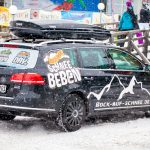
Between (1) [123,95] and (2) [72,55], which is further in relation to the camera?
(1) [123,95]

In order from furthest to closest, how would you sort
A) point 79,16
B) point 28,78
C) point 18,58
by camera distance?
point 79,16 < point 18,58 < point 28,78

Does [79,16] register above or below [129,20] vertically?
below

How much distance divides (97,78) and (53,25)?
3.93 ft

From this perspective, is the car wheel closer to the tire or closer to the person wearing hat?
the tire

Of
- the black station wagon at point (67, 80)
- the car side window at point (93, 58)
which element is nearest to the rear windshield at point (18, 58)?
the black station wagon at point (67, 80)

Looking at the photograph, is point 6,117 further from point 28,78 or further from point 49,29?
point 49,29

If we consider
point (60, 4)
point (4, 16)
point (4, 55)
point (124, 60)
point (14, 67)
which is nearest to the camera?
point (14, 67)

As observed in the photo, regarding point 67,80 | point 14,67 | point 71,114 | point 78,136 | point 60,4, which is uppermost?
point 60,4

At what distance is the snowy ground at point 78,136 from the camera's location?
→ 912cm

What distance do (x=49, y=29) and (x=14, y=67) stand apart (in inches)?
41.1

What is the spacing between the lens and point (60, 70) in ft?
33.7

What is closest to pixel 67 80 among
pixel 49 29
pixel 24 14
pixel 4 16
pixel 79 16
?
pixel 49 29

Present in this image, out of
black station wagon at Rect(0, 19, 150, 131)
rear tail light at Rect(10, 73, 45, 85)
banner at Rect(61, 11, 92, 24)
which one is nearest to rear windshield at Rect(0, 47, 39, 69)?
black station wagon at Rect(0, 19, 150, 131)

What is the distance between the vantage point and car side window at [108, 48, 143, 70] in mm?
11477
